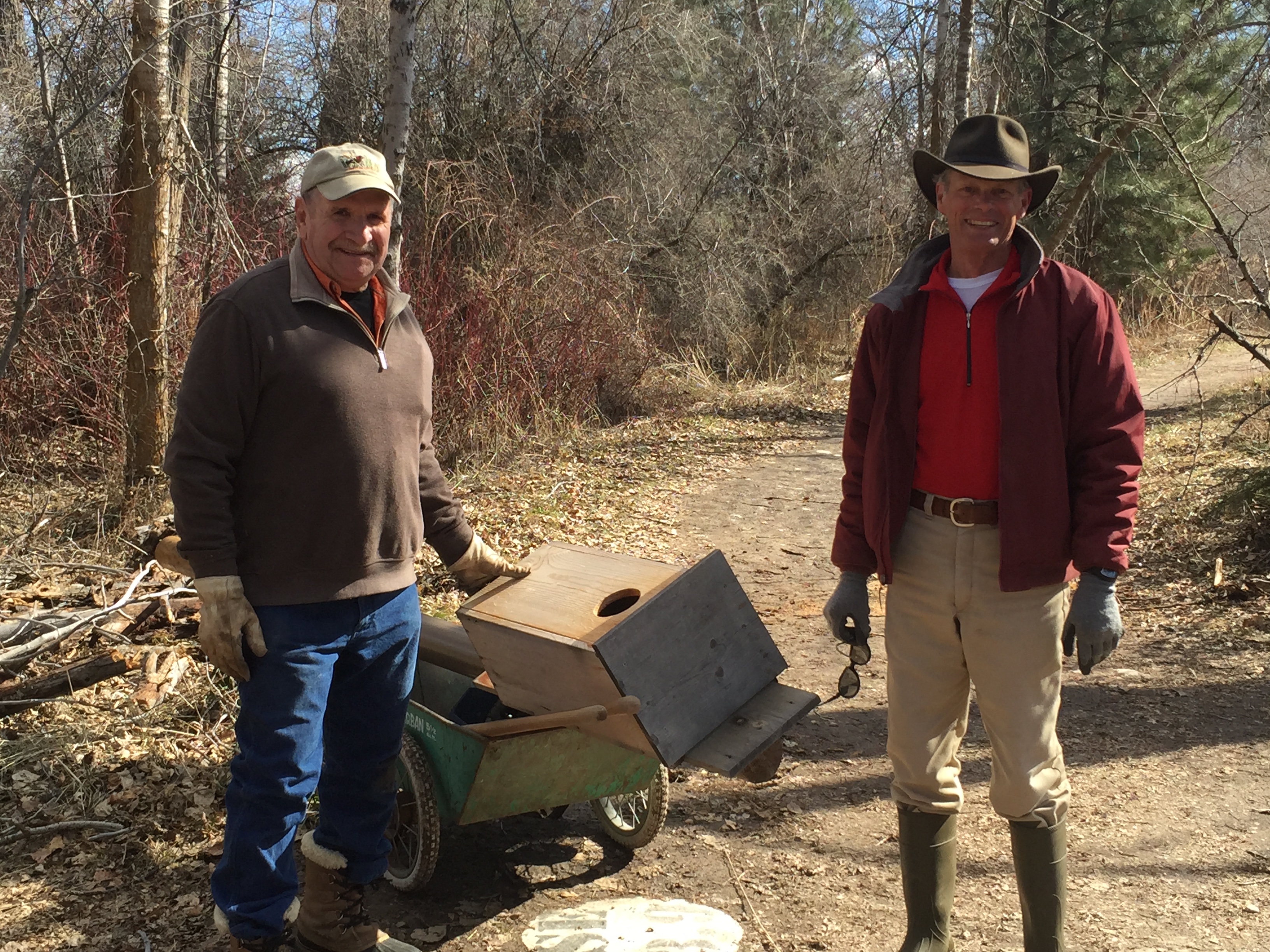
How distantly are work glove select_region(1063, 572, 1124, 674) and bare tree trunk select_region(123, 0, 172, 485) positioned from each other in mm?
5440

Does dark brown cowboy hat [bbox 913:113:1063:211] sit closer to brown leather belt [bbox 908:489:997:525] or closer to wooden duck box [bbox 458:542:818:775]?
brown leather belt [bbox 908:489:997:525]

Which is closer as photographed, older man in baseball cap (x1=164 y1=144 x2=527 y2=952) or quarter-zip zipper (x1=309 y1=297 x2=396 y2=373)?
older man in baseball cap (x1=164 y1=144 x2=527 y2=952)

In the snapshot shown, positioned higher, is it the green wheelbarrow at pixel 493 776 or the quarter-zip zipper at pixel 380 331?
the quarter-zip zipper at pixel 380 331

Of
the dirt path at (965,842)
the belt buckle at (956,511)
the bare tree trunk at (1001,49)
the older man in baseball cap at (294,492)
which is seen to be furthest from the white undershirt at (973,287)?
the bare tree trunk at (1001,49)

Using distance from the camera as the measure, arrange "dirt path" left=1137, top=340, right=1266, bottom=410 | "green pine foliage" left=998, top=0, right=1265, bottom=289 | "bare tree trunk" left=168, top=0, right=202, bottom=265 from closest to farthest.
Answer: "bare tree trunk" left=168, top=0, right=202, bottom=265 < "dirt path" left=1137, top=340, right=1266, bottom=410 < "green pine foliage" left=998, top=0, right=1265, bottom=289

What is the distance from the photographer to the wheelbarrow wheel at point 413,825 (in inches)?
134

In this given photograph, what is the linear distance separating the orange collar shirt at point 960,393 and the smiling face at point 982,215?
0.06 metres

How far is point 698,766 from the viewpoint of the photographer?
9.87 feet

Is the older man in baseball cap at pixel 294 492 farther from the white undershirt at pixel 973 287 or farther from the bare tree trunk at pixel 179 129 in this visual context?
the bare tree trunk at pixel 179 129

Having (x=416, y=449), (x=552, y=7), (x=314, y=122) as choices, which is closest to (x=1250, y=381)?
(x=552, y=7)

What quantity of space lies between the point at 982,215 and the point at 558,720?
1.72m

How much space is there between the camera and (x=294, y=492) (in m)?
2.73

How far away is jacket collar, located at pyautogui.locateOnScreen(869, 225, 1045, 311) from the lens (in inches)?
108

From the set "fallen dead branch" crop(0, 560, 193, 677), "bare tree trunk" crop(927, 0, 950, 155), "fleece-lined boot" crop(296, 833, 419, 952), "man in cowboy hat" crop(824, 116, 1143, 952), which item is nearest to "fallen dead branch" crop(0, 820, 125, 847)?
"fallen dead branch" crop(0, 560, 193, 677)
